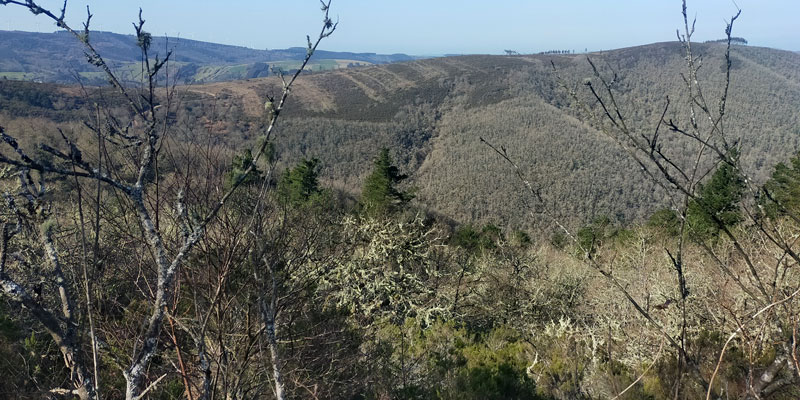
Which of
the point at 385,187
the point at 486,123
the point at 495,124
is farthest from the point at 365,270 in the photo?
the point at 486,123

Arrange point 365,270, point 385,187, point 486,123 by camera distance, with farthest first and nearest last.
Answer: point 486,123 → point 385,187 → point 365,270

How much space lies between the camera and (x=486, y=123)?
74500mm

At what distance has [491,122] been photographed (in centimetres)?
7438

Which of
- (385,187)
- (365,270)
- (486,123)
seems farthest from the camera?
(486,123)

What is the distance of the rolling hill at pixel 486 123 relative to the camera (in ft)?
165

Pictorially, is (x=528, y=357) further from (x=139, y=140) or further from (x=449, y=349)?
(x=139, y=140)

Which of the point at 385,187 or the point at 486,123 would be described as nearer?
the point at 385,187

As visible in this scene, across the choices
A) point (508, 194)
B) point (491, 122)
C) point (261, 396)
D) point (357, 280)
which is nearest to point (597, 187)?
point (508, 194)

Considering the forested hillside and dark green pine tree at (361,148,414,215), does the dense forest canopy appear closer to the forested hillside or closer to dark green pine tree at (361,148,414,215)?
dark green pine tree at (361,148,414,215)

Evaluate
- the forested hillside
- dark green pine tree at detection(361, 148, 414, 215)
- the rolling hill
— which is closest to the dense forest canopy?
dark green pine tree at detection(361, 148, 414, 215)

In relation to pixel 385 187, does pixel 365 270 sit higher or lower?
higher

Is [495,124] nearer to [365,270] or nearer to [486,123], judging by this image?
[486,123]

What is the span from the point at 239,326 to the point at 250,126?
64.7 m

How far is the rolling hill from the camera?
50.4m
